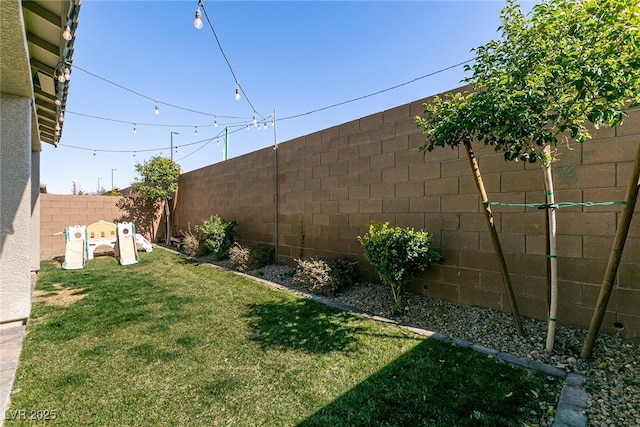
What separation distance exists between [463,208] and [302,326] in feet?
8.31

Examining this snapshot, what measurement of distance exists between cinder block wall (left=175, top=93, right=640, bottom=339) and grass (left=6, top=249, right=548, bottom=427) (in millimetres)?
1194

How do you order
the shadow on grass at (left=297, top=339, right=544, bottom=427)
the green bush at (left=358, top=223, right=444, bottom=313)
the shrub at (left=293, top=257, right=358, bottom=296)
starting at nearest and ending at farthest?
the shadow on grass at (left=297, top=339, right=544, bottom=427), the green bush at (left=358, top=223, right=444, bottom=313), the shrub at (left=293, top=257, right=358, bottom=296)

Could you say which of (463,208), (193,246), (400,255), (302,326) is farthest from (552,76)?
(193,246)

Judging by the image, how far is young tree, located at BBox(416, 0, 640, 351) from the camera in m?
1.96

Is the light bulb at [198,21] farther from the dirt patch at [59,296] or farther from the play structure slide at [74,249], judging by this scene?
the play structure slide at [74,249]

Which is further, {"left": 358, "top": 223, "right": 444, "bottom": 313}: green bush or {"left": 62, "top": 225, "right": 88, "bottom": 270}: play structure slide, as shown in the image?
{"left": 62, "top": 225, "right": 88, "bottom": 270}: play structure slide

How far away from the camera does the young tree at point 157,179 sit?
10.9 metres

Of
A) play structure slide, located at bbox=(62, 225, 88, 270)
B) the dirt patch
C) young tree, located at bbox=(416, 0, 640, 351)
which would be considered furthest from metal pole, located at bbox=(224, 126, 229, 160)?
young tree, located at bbox=(416, 0, 640, 351)

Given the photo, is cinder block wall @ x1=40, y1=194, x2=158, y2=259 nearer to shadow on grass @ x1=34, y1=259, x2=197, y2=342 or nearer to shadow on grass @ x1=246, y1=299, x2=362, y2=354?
shadow on grass @ x1=34, y1=259, x2=197, y2=342

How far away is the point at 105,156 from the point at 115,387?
48.4 feet

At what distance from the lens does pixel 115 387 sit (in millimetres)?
2299

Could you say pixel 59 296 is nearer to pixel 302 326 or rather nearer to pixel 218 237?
pixel 218 237

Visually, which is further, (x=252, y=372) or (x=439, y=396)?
(x=252, y=372)

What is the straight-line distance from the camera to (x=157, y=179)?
1095 centimetres
